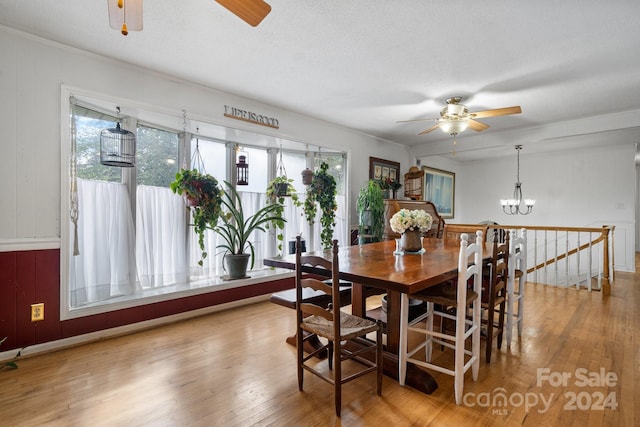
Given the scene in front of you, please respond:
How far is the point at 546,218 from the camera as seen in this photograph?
673cm

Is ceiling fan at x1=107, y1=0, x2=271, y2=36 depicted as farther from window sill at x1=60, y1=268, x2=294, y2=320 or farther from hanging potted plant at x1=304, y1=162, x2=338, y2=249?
hanging potted plant at x1=304, y1=162, x2=338, y2=249

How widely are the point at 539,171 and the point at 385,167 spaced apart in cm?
376

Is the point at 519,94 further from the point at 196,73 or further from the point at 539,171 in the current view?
the point at 539,171

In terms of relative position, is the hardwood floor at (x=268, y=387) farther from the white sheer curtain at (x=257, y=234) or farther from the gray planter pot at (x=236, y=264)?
the white sheer curtain at (x=257, y=234)

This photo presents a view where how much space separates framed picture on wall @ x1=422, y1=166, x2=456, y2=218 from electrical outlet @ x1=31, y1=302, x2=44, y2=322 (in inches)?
244

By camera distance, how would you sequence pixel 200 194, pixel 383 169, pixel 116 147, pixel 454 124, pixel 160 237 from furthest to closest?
pixel 383 169 → pixel 454 124 → pixel 160 237 → pixel 200 194 → pixel 116 147

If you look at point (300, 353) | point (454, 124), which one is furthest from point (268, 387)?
point (454, 124)

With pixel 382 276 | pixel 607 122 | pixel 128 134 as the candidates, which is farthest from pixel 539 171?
pixel 128 134

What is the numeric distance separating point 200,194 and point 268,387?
1.92 metres

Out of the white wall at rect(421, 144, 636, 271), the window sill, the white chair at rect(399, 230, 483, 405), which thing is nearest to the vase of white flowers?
the white chair at rect(399, 230, 483, 405)

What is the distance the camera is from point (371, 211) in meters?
4.79

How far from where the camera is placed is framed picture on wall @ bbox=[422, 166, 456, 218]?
6.80 m

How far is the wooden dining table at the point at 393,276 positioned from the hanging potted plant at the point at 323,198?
169 centimetres

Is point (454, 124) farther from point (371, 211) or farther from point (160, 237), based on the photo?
point (160, 237)
